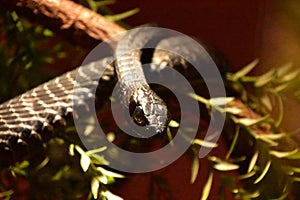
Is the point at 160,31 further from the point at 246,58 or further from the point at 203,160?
the point at 246,58

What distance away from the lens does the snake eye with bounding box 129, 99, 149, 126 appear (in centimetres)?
89

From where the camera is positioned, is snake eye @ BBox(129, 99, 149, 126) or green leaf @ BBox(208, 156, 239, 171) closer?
snake eye @ BBox(129, 99, 149, 126)

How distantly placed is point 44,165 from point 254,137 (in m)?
0.36

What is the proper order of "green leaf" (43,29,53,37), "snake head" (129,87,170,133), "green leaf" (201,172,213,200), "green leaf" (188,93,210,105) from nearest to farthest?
"snake head" (129,87,170,133), "green leaf" (201,172,213,200), "green leaf" (188,93,210,105), "green leaf" (43,29,53,37)

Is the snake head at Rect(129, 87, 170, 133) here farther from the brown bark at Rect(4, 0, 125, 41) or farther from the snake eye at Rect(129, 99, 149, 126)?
the brown bark at Rect(4, 0, 125, 41)

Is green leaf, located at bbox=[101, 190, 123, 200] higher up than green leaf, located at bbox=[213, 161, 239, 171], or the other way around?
green leaf, located at bbox=[213, 161, 239, 171]

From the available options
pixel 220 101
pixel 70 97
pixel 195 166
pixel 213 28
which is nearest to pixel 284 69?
pixel 220 101

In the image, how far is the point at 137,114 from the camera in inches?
35.5

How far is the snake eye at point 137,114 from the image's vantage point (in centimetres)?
89

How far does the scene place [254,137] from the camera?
1.09 m

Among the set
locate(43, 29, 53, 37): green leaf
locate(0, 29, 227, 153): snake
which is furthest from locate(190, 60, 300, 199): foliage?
locate(43, 29, 53, 37): green leaf

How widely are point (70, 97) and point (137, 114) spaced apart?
18cm

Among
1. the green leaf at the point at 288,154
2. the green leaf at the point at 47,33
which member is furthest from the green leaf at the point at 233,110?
the green leaf at the point at 47,33

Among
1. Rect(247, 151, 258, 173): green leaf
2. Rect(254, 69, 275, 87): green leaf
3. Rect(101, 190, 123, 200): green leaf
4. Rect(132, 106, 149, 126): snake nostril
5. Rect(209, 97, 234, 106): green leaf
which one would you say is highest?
Rect(254, 69, 275, 87): green leaf
